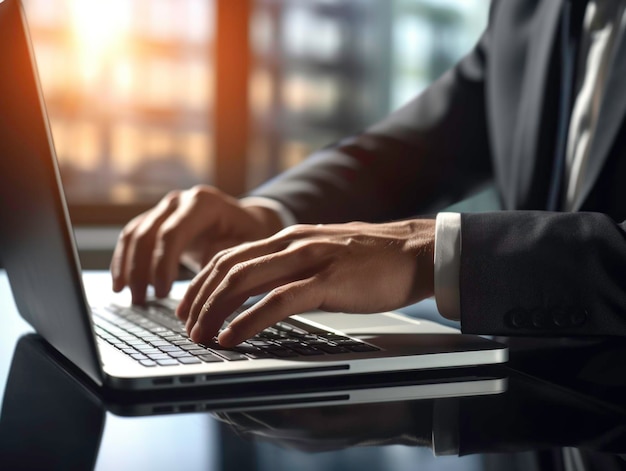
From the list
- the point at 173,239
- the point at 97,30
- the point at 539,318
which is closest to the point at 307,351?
the point at 539,318

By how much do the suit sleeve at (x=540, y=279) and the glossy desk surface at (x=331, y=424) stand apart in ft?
0.21

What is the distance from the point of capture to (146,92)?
12.3 ft

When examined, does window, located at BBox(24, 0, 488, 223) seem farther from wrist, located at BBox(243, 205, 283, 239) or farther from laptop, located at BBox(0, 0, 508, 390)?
laptop, located at BBox(0, 0, 508, 390)

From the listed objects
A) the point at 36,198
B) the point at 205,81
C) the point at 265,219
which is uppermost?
the point at 36,198

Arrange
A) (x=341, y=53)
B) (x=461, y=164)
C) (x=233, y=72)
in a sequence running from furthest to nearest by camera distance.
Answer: (x=341, y=53) < (x=233, y=72) < (x=461, y=164)

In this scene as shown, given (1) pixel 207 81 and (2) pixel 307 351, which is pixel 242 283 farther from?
(1) pixel 207 81

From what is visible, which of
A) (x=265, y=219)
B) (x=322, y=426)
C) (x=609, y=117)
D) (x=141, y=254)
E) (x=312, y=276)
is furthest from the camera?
(x=265, y=219)

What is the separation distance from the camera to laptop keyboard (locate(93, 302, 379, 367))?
0.59 meters

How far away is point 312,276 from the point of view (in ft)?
2.29

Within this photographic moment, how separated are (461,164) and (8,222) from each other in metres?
1.00

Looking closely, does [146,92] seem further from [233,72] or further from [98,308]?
[98,308]

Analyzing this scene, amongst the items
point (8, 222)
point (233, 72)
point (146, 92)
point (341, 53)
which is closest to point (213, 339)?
point (8, 222)

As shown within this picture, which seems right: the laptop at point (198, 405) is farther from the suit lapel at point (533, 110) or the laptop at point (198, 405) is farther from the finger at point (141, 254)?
the suit lapel at point (533, 110)

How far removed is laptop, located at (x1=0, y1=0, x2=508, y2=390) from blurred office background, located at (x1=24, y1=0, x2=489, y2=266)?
2926mm
